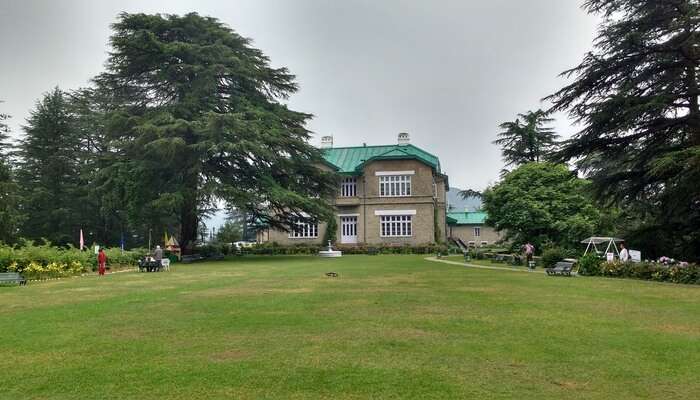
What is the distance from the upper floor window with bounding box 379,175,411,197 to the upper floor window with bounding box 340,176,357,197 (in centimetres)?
264

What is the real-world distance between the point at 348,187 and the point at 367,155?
4804mm

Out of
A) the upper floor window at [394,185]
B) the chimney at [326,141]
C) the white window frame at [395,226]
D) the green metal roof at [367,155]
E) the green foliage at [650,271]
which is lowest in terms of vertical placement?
the green foliage at [650,271]

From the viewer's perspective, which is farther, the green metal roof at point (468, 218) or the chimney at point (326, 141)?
the green metal roof at point (468, 218)

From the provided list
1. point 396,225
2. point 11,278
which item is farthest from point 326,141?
point 11,278

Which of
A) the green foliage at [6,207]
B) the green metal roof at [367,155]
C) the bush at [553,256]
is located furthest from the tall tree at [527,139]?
the green foliage at [6,207]

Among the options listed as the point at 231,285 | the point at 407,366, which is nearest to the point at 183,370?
the point at 407,366

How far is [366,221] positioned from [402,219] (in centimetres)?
324

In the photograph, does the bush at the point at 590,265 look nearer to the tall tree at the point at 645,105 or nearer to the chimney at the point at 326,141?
the tall tree at the point at 645,105

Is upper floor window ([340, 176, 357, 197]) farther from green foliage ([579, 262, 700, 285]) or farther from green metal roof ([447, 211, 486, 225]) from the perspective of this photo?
green foliage ([579, 262, 700, 285])

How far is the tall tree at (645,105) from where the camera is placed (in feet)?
67.7

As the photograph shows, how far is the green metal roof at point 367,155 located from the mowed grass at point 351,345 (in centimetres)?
3359

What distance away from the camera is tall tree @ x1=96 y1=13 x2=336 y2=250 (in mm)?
30828

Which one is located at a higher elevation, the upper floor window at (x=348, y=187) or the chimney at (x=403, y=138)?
the chimney at (x=403, y=138)

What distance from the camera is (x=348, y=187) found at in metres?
48.9
